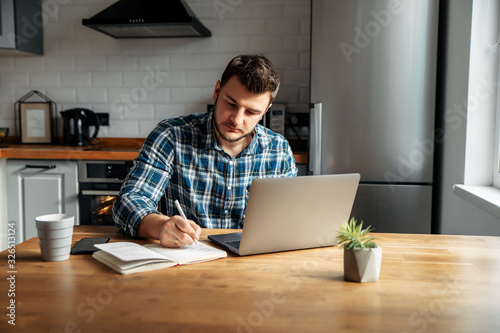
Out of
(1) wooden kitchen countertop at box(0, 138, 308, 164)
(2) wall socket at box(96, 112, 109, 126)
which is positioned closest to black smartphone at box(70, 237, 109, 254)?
(1) wooden kitchen countertop at box(0, 138, 308, 164)

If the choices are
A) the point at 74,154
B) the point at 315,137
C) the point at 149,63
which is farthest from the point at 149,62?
the point at 315,137

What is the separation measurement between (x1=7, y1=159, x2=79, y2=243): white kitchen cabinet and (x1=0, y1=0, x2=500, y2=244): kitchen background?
67cm

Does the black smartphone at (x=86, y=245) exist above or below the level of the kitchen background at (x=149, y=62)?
below

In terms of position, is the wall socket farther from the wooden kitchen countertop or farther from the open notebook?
the open notebook

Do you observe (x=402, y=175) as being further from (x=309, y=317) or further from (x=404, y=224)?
(x=309, y=317)

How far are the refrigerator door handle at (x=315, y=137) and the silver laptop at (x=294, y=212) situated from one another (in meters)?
1.47

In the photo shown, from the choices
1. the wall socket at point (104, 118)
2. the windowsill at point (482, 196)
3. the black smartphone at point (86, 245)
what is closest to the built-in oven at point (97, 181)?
the wall socket at point (104, 118)

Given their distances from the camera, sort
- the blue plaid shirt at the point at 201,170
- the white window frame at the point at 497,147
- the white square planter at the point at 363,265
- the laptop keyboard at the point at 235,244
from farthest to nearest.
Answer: the white window frame at the point at 497,147 → the blue plaid shirt at the point at 201,170 → the laptop keyboard at the point at 235,244 → the white square planter at the point at 363,265

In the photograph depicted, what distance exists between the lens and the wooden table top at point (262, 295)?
78cm

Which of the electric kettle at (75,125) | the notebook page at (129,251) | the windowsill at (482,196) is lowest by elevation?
the notebook page at (129,251)

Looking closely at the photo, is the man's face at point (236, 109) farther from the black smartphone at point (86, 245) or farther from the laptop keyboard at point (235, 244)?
the black smartphone at point (86, 245)

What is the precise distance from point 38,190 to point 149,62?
1237mm

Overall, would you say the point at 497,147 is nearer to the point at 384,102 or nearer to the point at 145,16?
the point at 384,102

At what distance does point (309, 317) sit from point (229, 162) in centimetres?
98
